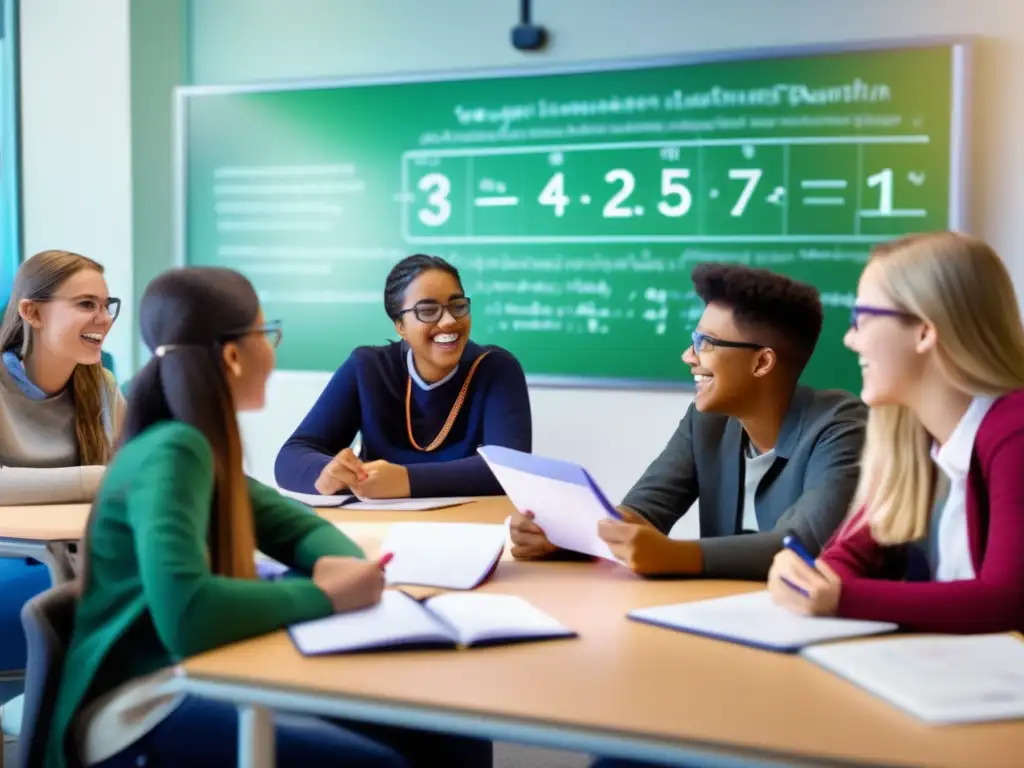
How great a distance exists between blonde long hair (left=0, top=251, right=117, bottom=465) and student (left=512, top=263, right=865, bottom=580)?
130cm

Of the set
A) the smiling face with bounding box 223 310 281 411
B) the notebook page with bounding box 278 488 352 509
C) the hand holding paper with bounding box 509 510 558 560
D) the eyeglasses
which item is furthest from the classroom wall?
the smiling face with bounding box 223 310 281 411

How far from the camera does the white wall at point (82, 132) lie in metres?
4.72

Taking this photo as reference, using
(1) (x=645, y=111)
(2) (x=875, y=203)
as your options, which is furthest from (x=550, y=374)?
(2) (x=875, y=203)

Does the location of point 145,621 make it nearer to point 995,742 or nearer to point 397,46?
point 995,742

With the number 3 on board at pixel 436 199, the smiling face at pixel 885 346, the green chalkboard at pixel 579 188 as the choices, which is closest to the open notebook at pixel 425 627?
the smiling face at pixel 885 346

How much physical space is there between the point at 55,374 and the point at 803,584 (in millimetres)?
2050

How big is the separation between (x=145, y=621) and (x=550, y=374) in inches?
114

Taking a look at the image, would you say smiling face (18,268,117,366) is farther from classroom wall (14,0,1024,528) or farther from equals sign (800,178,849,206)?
equals sign (800,178,849,206)

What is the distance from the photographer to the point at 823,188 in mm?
3883

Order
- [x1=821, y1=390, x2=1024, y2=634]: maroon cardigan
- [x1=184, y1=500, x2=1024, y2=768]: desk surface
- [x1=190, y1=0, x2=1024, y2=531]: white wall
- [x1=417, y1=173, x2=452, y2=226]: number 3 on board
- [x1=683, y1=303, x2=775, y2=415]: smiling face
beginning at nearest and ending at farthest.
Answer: [x1=184, y1=500, x2=1024, y2=768]: desk surface
[x1=821, y1=390, x2=1024, y2=634]: maroon cardigan
[x1=683, y1=303, x2=775, y2=415]: smiling face
[x1=190, y1=0, x2=1024, y2=531]: white wall
[x1=417, y1=173, x2=452, y2=226]: number 3 on board

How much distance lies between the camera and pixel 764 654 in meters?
1.43

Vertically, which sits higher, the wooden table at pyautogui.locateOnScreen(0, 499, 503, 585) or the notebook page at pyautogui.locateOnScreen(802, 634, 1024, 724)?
the notebook page at pyautogui.locateOnScreen(802, 634, 1024, 724)

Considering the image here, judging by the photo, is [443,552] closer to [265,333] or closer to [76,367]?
[265,333]

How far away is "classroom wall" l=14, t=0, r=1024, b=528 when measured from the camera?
146 inches
